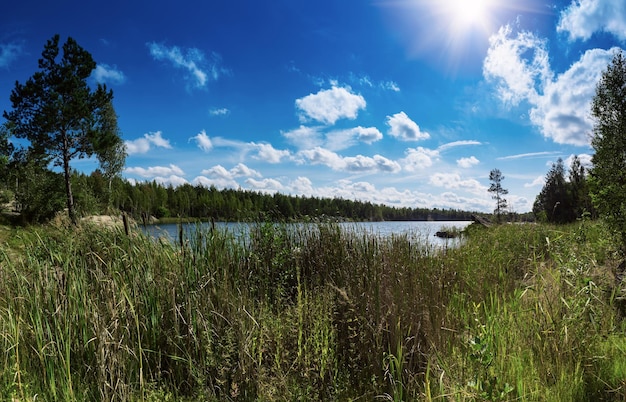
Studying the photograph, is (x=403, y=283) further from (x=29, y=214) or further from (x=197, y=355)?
(x=29, y=214)

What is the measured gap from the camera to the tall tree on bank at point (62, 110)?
861 inches

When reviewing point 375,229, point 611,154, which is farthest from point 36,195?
point 611,154

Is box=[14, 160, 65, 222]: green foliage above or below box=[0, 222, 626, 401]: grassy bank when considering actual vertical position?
above

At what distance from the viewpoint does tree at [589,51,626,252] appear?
4.84 meters

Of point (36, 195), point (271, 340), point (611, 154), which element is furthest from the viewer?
point (36, 195)

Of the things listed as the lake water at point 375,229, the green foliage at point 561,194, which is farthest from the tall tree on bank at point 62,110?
the green foliage at point 561,194

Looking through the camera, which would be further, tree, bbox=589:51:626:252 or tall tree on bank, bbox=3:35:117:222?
tall tree on bank, bbox=3:35:117:222

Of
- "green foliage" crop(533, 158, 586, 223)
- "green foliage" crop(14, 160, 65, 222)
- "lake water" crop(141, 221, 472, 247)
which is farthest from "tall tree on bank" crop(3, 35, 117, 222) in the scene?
"green foliage" crop(533, 158, 586, 223)

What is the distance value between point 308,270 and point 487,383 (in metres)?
4.48

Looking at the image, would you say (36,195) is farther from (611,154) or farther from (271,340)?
(611,154)

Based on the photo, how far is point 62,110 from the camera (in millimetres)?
22266

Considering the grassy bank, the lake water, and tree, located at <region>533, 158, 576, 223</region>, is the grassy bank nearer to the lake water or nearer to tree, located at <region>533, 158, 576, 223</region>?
the lake water

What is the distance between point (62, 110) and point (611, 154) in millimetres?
26234

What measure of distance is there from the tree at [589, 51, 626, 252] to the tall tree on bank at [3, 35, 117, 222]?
938 inches
